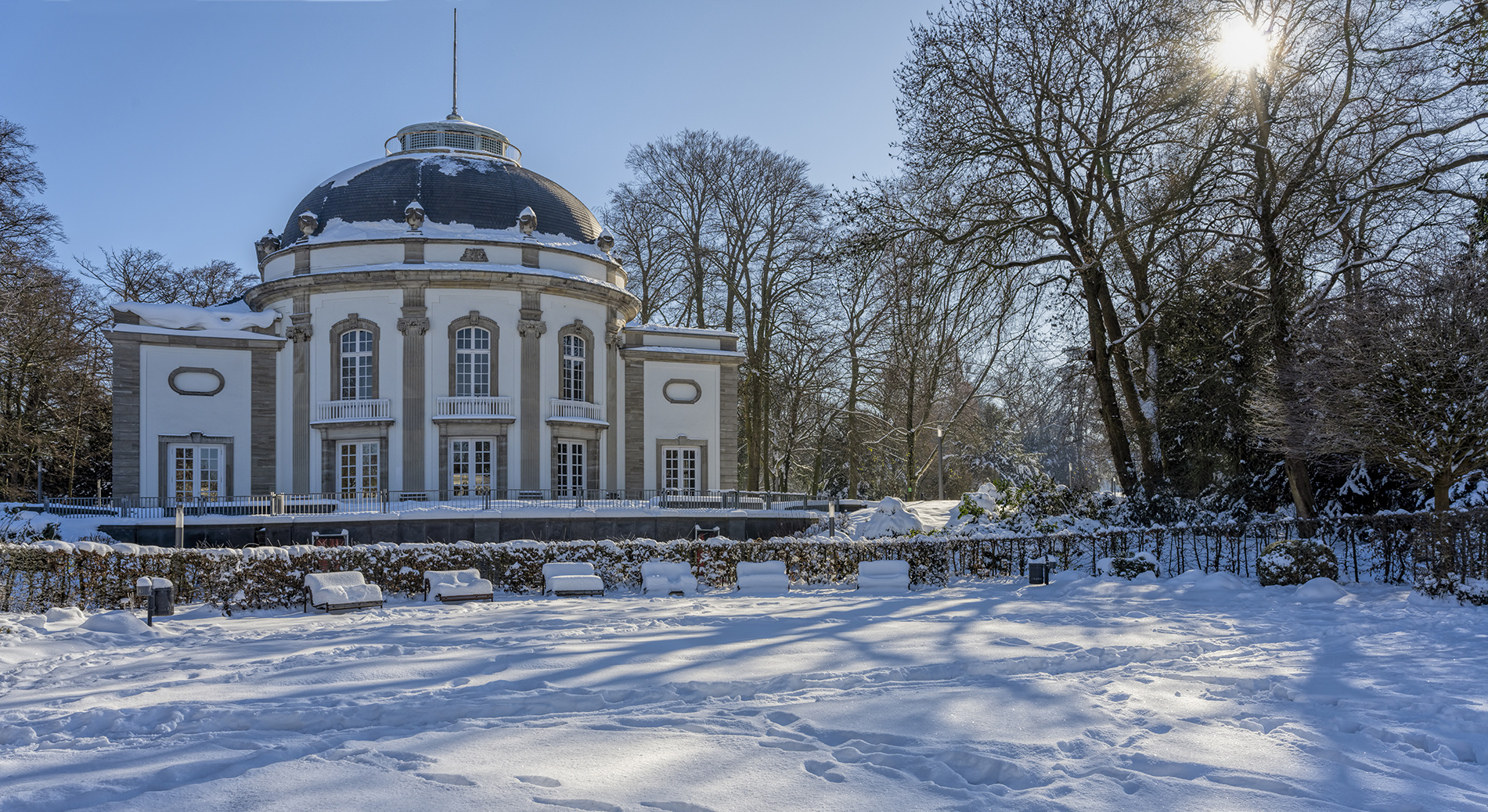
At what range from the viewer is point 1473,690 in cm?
732

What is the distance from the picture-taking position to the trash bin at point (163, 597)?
12.8 m

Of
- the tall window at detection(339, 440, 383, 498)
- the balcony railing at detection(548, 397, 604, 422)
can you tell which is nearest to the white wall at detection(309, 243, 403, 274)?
the tall window at detection(339, 440, 383, 498)

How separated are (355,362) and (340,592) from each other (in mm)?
19325

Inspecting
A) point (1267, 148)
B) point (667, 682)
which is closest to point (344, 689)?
point (667, 682)

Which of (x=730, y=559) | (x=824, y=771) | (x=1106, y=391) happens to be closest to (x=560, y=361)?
(x=730, y=559)

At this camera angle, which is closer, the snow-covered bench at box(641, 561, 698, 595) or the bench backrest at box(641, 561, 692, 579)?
the snow-covered bench at box(641, 561, 698, 595)

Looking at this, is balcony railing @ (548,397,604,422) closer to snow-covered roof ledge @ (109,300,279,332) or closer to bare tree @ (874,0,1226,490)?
snow-covered roof ledge @ (109,300,279,332)

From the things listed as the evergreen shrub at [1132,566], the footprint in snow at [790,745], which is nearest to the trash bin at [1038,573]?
the evergreen shrub at [1132,566]

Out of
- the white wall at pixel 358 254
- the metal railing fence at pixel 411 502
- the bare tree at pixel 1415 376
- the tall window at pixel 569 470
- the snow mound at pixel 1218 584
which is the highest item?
the white wall at pixel 358 254

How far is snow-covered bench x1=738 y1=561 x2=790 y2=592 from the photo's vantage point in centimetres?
1644

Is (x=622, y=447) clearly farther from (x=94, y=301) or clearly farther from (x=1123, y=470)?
(x=94, y=301)

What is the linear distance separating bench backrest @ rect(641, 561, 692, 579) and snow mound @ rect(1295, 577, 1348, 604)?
9.12 m

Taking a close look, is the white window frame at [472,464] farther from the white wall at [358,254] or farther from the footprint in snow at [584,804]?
the footprint in snow at [584,804]

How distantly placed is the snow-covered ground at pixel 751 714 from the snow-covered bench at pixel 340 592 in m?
1.57
